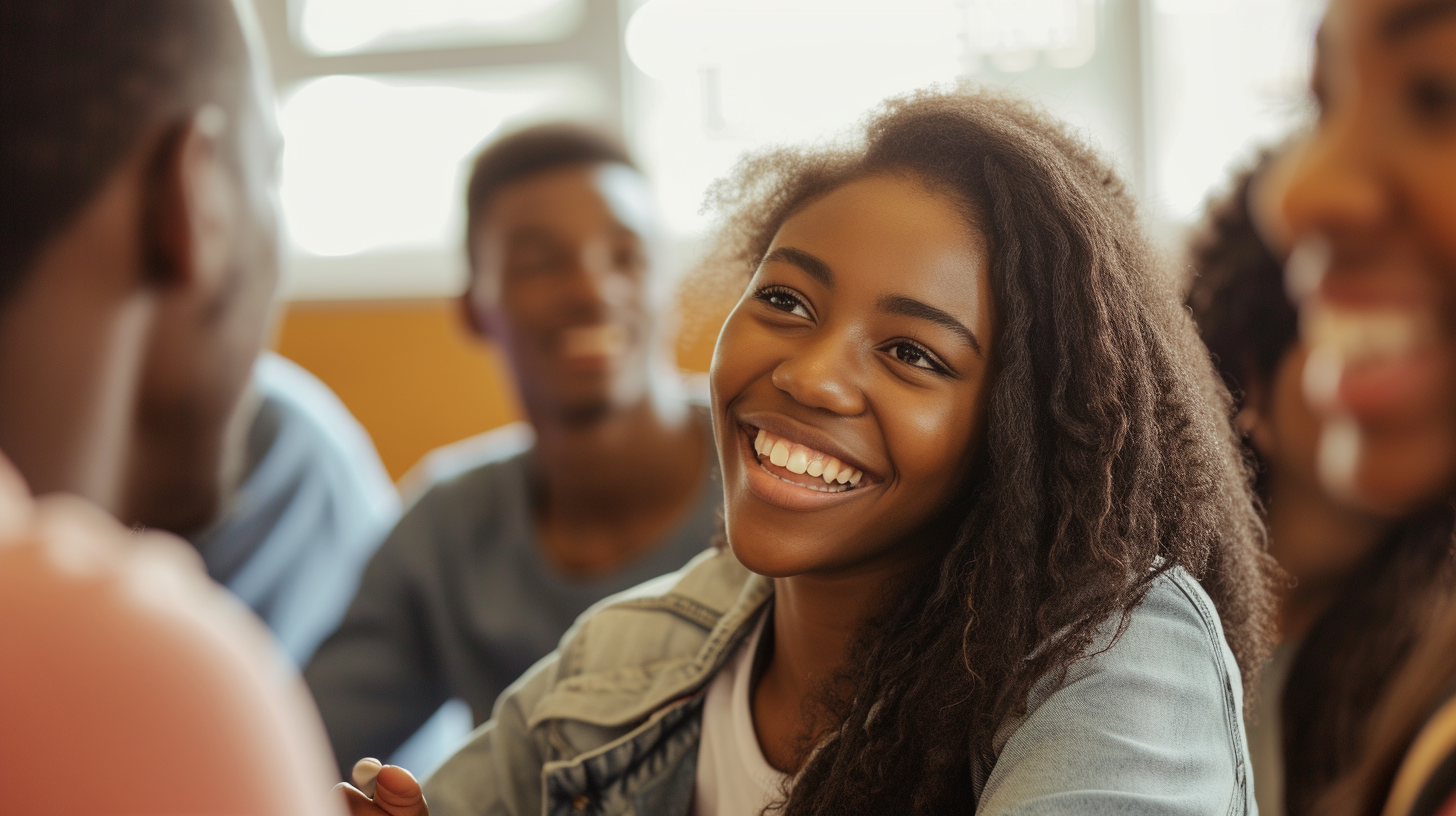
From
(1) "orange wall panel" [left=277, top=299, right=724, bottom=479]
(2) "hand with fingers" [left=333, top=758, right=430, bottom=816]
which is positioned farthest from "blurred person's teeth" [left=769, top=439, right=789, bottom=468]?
(1) "orange wall panel" [left=277, top=299, right=724, bottom=479]

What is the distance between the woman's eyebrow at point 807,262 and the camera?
3.22ft

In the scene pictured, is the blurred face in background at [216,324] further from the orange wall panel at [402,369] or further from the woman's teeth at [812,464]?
the orange wall panel at [402,369]

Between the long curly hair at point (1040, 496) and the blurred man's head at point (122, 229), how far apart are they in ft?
1.81

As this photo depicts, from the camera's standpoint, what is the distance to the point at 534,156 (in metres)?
1.88

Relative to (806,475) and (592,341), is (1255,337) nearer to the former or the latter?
(806,475)

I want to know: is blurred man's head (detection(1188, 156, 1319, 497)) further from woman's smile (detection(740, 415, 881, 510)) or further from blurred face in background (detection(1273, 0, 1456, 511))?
blurred face in background (detection(1273, 0, 1456, 511))

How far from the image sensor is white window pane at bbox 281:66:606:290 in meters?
3.54

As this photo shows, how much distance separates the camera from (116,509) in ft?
2.32

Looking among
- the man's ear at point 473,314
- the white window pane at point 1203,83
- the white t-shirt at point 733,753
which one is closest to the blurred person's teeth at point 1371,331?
the white t-shirt at point 733,753

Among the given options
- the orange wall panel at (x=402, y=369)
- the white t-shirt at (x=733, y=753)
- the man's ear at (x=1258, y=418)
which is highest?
the man's ear at (x=1258, y=418)

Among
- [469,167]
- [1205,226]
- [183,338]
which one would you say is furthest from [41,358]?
[469,167]

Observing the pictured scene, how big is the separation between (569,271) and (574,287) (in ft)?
0.10

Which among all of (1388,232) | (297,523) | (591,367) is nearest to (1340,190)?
(1388,232)

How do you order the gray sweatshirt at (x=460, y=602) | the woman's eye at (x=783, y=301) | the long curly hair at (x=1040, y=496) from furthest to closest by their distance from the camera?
the gray sweatshirt at (x=460, y=602), the woman's eye at (x=783, y=301), the long curly hair at (x=1040, y=496)
